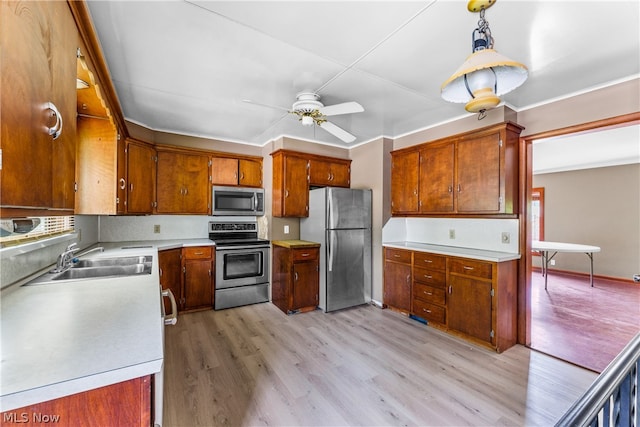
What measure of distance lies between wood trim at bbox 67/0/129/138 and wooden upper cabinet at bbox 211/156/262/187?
161 cm

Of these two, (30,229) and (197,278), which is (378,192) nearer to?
(197,278)

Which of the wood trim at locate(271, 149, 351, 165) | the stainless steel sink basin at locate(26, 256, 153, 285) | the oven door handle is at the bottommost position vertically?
the oven door handle

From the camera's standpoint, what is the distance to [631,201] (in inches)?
209

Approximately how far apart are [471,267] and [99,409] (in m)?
2.99

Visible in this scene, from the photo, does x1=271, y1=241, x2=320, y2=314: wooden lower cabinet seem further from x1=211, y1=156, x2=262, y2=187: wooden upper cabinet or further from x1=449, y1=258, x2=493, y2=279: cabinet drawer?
x1=449, y1=258, x2=493, y2=279: cabinet drawer

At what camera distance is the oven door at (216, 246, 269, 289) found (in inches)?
147

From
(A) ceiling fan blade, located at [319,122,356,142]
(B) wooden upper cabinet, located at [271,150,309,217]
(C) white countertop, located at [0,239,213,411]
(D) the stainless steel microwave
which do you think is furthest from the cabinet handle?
(D) the stainless steel microwave

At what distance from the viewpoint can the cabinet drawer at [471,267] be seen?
8.88ft

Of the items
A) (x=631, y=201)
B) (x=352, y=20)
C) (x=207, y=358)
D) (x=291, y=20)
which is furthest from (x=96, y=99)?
(x=631, y=201)

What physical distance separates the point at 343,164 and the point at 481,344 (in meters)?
2.91

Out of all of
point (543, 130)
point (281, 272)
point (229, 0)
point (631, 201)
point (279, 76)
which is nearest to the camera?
point (229, 0)

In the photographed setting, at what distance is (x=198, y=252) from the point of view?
3.64 meters

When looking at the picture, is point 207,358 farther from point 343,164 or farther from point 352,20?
point 343,164

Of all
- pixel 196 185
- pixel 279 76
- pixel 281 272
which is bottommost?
pixel 281 272
